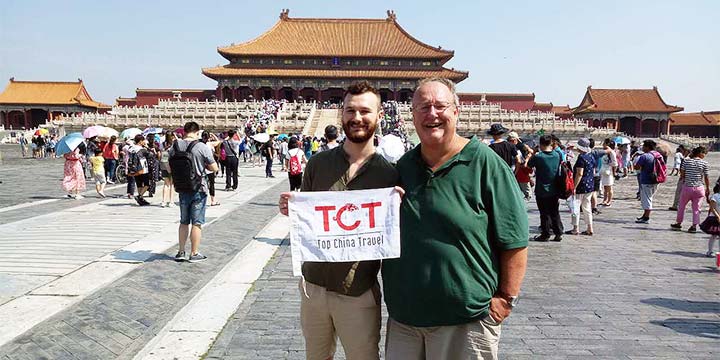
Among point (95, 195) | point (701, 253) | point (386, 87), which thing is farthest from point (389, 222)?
point (386, 87)

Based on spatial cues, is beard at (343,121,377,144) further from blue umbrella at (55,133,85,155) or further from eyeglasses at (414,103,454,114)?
blue umbrella at (55,133,85,155)

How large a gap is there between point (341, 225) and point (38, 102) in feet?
197

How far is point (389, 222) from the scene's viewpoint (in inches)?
92.5

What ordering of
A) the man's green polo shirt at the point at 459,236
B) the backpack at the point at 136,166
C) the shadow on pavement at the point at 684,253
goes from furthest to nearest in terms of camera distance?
the backpack at the point at 136,166 → the shadow on pavement at the point at 684,253 → the man's green polo shirt at the point at 459,236

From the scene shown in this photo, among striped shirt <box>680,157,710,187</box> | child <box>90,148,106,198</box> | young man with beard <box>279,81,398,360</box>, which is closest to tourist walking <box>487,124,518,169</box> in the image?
striped shirt <box>680,157,710,187</box>

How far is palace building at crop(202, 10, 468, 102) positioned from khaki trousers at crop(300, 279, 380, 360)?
48.9 m

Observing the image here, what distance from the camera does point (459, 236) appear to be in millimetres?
2178

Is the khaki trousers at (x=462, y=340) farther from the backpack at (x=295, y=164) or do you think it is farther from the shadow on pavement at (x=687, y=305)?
the backpack at (x=295, y=164)

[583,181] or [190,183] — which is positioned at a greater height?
[190,183]

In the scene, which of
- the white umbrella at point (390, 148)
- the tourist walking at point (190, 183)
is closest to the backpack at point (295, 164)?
the white umbrella at point (390, 148)

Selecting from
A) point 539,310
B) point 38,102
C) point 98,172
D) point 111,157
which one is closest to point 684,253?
point 539,310

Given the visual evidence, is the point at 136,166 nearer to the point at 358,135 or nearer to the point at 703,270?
the point at 358,135

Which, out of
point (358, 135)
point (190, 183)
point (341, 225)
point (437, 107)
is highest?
point (437, 107)

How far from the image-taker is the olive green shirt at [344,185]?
246cm
